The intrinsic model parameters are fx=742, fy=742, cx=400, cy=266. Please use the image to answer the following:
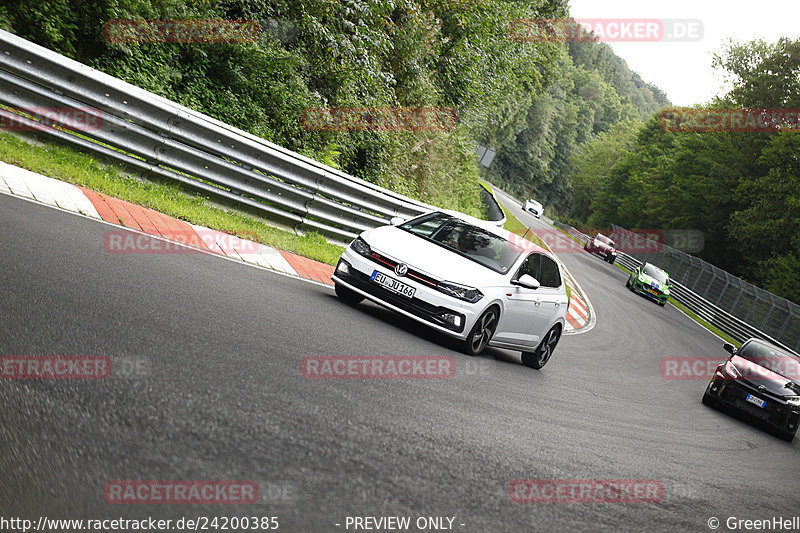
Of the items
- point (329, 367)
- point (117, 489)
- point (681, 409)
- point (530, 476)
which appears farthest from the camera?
point (681, 409)

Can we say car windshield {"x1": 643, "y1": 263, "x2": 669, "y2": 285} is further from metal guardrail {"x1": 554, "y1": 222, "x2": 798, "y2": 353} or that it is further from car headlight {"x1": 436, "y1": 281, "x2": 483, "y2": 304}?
car headlight {"x1": 436, "y1": 281, "x2": 483, "y2": 304}

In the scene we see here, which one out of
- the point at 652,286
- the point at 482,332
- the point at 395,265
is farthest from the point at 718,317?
the point at 395,265

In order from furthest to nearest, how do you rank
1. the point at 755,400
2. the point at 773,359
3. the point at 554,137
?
the point at 554,137
the point at 773,359
the point at 755,400

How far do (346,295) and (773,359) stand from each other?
8.69 m

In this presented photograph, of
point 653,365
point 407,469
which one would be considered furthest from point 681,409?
point 407,469

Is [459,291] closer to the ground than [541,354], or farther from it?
farther from it

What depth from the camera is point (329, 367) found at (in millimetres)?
5980

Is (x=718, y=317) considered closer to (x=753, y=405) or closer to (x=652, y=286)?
(x=652, y=286)

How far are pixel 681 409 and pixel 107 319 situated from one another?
937cm

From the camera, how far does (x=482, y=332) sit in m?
9.09

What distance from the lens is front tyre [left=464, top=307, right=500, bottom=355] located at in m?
8.84

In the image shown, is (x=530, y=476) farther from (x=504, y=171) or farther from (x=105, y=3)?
(x=504, y=171)

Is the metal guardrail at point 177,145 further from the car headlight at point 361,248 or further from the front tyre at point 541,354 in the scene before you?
the front tyre at point 541,354

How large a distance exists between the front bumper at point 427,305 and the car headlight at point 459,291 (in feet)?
0.20
